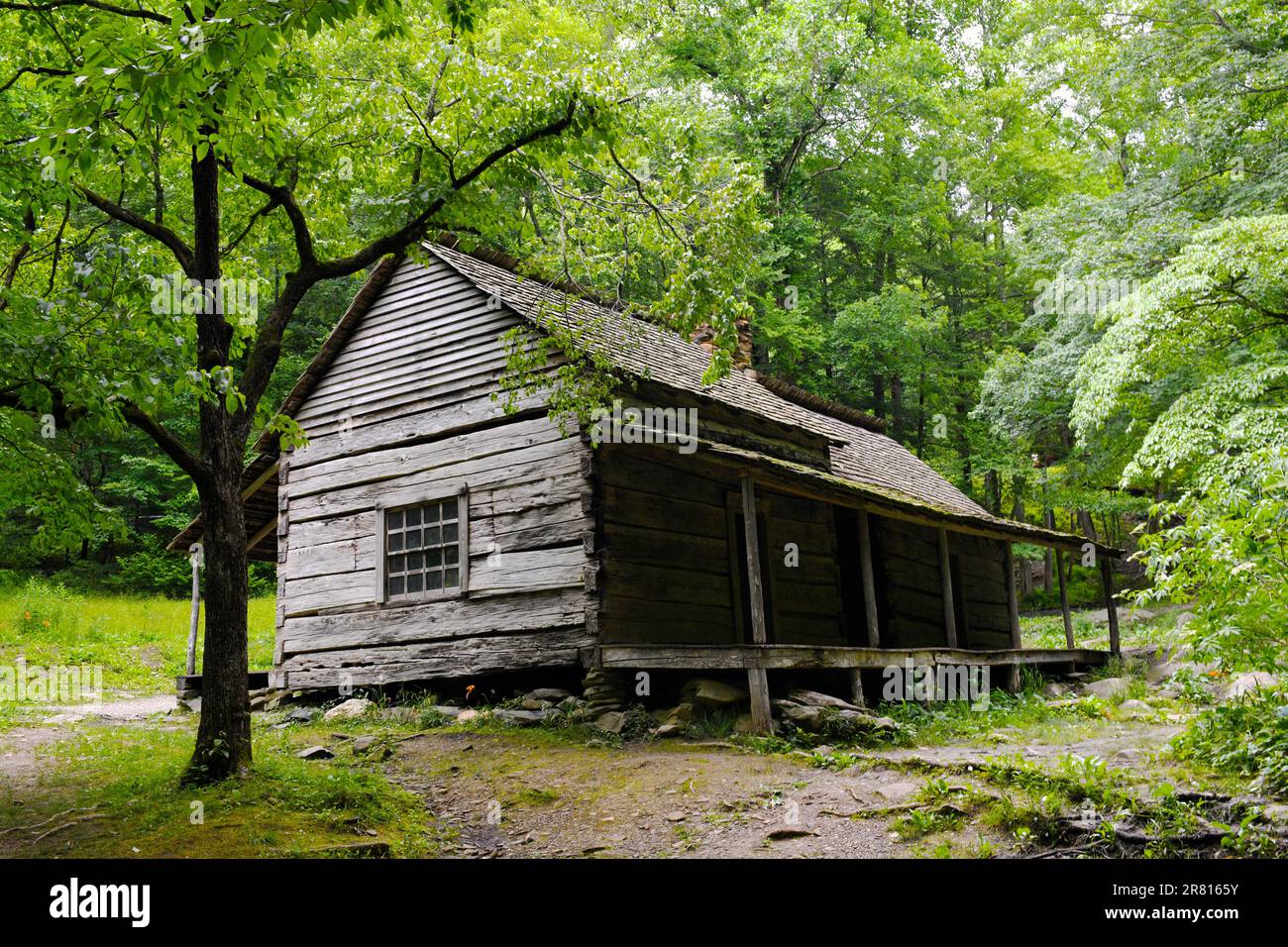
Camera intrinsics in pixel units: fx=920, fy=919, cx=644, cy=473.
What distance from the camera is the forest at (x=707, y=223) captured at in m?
6.49

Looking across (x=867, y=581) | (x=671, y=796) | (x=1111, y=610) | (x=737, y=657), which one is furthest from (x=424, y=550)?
(x=1111, y=610)

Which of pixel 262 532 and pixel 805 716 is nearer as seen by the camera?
pixel 805 716

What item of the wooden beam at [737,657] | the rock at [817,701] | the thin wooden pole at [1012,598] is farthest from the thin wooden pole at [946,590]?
the rock at [817,701]

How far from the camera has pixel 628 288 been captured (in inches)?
896

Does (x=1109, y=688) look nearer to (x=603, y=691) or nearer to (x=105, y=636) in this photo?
(x=603, y=691)

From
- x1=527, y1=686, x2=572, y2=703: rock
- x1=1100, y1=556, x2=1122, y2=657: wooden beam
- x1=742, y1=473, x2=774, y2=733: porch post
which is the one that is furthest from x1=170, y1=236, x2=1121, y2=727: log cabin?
x1=1100, y1=556, x2=1122, y2=657: wooden beam

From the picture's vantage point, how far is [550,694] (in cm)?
1116

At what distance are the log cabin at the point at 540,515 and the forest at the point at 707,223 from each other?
4.80ft

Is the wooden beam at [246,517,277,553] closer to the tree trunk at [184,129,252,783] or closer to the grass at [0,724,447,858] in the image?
the grass at [0,724,447,858]

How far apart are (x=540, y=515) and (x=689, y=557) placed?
2.15 metres

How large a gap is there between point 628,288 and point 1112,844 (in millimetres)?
19055

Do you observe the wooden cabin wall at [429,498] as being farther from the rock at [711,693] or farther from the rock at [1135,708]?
the rock at [1135,708]
